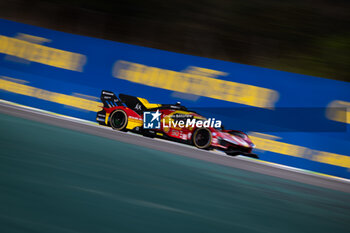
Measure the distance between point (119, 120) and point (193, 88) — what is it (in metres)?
1.79

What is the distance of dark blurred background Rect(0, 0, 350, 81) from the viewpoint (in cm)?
959

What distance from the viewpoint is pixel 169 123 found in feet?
26.3

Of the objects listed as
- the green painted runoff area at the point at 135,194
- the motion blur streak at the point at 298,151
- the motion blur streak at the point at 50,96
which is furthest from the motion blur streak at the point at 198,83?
the green painted runoff area at the point at 135,194

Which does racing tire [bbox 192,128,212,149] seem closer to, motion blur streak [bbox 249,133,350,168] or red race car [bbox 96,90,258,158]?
red race car [bbox 96,90,258,158]

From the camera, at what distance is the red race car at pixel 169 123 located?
763 cm

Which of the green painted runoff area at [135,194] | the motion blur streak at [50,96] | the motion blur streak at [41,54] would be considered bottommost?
the green painted runoff area at [135,194]

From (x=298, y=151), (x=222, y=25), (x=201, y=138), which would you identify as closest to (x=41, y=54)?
(x=201, y=138)

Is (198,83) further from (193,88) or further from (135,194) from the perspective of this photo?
(135,194)

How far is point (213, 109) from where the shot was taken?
792cm

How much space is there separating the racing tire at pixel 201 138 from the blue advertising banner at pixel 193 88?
37 cm

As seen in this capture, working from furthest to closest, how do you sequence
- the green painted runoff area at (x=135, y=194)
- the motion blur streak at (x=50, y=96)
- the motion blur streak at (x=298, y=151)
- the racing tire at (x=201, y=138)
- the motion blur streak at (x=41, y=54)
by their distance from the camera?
the motion blur streak at (x=41, y=54) → the motion blur streak at (x=50, y=96) → the racing tire at (x=201, y=138) → the motion blur streak at (x=298, y=151) → the green painted runoff area at (x=135, y=194)

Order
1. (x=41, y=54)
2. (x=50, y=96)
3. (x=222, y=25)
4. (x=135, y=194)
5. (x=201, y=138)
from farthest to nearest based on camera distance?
(x=222, y=25) < (x=41, y=54) < (x=50, y=96) < (x=201, y=138) < (x=135, y=194)

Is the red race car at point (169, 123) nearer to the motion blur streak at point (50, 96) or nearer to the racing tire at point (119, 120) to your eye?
the racing tire at point (119, 120)

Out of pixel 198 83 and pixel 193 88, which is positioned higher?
pixel 198 83
